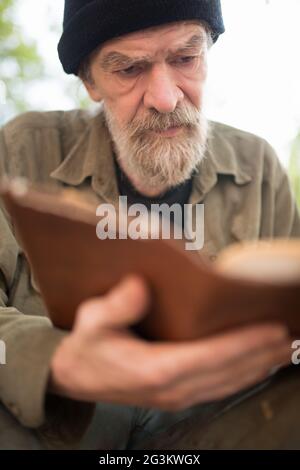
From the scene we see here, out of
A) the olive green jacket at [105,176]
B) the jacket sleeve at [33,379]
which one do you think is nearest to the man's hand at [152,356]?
the jacket sleeve at [33,379]

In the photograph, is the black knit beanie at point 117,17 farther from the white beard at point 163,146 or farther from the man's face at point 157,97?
the white beard at point 163,146

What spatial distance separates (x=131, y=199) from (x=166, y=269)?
113cm

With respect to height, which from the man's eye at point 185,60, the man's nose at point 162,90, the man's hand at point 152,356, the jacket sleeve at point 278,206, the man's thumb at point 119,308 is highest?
the man's eye at point 185,60

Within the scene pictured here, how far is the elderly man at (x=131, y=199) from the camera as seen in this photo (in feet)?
3.17

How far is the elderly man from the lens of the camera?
97 centimetres

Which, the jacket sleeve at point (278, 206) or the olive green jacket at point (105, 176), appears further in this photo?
the jacket sleeve at point (278, 206)

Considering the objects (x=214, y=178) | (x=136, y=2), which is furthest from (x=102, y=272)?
(x=214, y=178)

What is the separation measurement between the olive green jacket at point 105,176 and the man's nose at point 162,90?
1.13 ft

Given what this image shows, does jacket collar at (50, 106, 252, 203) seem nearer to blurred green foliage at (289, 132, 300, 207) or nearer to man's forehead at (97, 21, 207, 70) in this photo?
man's forehead at (97, 21, 207, 70)

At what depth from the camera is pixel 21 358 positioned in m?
1.26

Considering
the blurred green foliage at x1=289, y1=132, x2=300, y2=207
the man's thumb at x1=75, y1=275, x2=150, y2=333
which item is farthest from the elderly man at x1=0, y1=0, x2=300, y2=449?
the blurred green foliage at x1=289, y1=132, x2=300, y2=207

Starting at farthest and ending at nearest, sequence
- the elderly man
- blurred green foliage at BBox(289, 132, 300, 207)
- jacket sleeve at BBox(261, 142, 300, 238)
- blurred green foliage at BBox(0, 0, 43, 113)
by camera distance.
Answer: blurred green foliage at BBox(0, 0, 43, 113), blurred green foliage at BBox(289, 132, 300, 207), jacket sleeve at BBox(261, 142, 300, 238), the elderly man

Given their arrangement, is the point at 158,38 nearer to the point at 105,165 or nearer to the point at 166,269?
the point at 105,165

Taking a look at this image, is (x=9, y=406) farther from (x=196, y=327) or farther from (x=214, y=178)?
(x=214, y=178)
